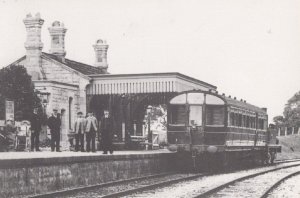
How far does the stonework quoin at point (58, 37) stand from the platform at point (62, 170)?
62.6 feet

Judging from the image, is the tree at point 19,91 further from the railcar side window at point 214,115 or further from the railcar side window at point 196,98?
the railcar side window at point 214,115

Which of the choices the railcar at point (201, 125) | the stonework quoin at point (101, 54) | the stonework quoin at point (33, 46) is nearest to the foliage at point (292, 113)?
the stonework quoin at point (101, 54)

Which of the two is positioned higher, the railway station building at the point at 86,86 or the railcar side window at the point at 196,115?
the railway station building at the point at 86,86

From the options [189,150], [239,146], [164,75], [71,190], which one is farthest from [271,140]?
[71,190]

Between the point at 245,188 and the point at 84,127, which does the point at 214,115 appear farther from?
the point at 245,188

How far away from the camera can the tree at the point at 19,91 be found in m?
30.0

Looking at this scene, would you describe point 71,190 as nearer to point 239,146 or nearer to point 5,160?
point 5,160

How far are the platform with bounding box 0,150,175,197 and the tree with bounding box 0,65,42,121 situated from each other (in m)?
9.76

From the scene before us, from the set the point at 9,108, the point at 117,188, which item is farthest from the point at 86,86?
the point at 117,188

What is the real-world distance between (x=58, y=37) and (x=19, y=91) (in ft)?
32.9

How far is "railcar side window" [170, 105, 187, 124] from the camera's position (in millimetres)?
23406

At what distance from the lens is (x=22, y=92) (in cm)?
3048

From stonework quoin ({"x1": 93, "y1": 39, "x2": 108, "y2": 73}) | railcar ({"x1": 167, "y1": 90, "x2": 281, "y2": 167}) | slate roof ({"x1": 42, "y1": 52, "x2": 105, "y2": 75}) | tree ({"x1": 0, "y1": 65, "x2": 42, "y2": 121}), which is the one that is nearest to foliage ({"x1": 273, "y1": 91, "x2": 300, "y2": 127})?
stonework quoin ({"x1": 93, "y1": 39, "x2": 108, "y2": 73})

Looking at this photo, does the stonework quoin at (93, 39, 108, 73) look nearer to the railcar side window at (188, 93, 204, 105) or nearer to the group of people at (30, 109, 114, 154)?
the railcar side window at (188, 93, 204, 105)
